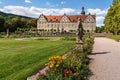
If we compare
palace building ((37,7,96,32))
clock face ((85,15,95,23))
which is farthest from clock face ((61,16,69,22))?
clock face ((85,15,95,23))

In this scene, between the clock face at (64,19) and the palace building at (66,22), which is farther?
the clock face at (64,19)

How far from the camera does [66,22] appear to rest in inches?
4840

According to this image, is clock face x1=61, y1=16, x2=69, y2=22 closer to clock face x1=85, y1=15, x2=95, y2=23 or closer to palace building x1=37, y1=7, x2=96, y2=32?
palace building x1=37, y1=7, x2=96, y2=32

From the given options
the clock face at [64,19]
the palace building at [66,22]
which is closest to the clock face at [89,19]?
the palace building at [66,22]

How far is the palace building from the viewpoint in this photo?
12238 cm

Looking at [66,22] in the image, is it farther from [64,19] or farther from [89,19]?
[89,19]

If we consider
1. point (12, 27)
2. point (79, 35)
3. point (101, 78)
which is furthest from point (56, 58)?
point (12, 27)

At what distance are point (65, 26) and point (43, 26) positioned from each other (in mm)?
11037

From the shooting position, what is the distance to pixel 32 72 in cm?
1097

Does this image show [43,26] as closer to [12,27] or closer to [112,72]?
[12,27]

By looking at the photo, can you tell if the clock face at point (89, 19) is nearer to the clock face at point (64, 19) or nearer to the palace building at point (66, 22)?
the palace building at point (66, 22)

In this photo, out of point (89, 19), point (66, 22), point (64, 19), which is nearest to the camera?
point (89, 19)

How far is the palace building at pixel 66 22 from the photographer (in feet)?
401

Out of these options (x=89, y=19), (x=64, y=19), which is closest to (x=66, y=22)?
(x=64, y=19)
